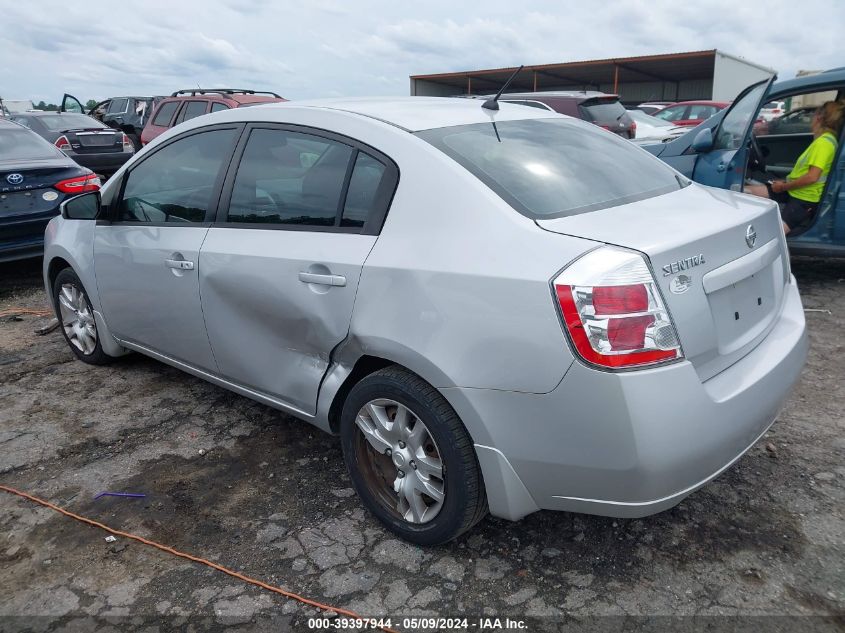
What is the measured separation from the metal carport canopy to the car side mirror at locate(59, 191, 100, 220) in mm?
24891

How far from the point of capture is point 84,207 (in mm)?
3965

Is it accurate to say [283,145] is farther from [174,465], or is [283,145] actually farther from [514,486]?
[514,486]

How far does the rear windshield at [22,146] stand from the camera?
273 inches

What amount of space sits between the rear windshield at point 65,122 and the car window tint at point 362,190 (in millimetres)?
11713

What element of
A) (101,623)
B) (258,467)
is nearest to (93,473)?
(258,467)

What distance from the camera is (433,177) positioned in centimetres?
245

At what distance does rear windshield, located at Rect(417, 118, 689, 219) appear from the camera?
2418 mm

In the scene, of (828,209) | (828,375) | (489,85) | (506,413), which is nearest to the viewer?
Answer: (506,413)

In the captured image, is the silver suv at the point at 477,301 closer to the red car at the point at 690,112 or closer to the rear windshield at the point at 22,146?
the rear windshield at the point at 22,146

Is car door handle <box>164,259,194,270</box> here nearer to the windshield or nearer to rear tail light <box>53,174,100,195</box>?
rear tail light <box>53,174,100,195</box>

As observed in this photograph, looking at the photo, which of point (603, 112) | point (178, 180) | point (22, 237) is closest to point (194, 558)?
point (178, 180)

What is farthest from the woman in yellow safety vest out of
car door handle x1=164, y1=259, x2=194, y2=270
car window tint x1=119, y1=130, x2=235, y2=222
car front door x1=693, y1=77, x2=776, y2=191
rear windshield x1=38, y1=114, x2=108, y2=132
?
rear windshield x1=38, y1=114, x2=108, y2=132

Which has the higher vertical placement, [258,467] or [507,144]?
[507,144]

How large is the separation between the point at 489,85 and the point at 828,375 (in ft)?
112
